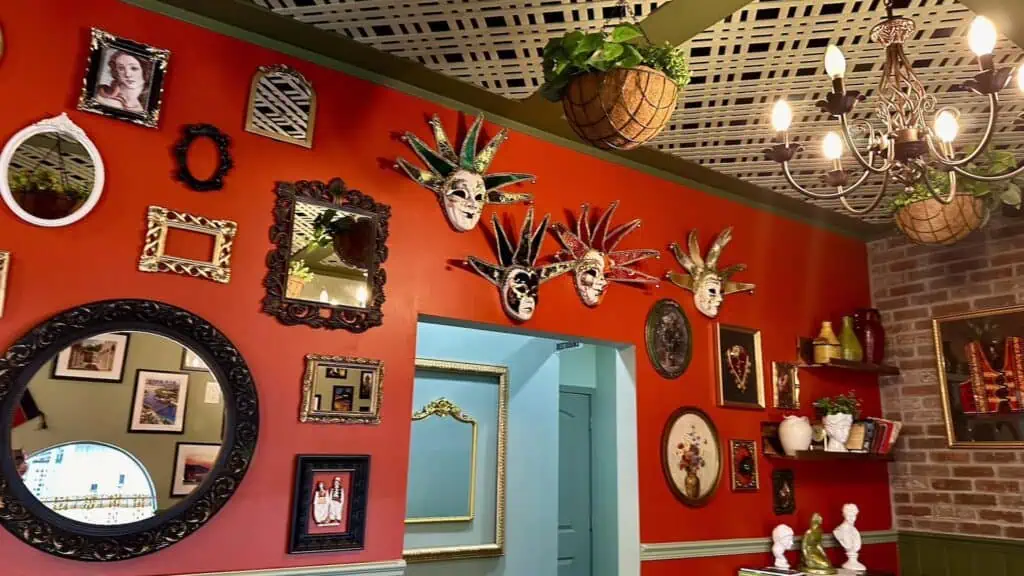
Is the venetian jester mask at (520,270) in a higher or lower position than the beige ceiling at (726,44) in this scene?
lower

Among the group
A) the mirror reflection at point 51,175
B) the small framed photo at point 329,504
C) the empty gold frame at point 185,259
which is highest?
the mirror reflection at point 51,175

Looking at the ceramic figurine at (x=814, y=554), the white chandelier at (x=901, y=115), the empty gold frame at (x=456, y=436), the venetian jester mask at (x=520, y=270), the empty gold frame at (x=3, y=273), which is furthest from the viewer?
the empty gold frame at (x=456, y=436)

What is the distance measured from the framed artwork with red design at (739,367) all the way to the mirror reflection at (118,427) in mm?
2399

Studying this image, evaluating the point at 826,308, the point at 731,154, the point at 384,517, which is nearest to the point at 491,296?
the point at 384,517

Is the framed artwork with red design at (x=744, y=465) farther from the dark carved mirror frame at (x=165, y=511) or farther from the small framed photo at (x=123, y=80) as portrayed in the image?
the small framed photo at (x=123, y=80)

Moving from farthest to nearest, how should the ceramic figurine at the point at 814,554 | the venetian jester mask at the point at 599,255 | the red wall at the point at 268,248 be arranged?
the ceramic figurine at the point at 814,554 → the venetian jester mask at the point at 599,255 → the red wall at the point at 268,248

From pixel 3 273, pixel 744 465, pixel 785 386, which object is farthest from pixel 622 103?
pixel 785 386

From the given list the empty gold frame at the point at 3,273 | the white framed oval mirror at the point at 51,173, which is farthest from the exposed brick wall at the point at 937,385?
the empty gold frame at the point at 3,273

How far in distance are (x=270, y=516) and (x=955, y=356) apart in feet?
12.4

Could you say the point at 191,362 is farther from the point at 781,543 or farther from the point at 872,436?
the point at 872,436

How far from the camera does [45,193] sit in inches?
77.9

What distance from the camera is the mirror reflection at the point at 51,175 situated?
6.39 ft

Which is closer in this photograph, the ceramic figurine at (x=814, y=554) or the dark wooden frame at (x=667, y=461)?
the dark wooden frame at (x=667, y=461)

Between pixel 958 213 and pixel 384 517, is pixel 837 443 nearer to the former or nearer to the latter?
pixel 958 213
